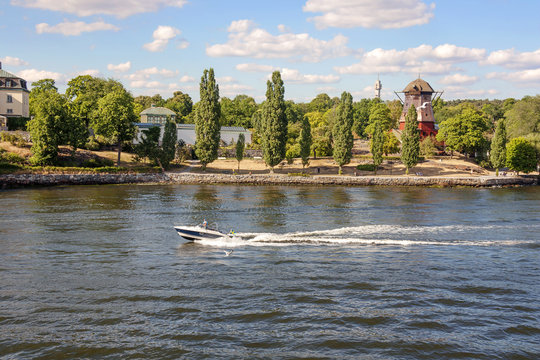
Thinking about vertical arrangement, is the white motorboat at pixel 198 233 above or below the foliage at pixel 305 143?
below

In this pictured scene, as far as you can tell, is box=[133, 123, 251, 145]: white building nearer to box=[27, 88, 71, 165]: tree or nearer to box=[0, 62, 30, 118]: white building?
box=[0, 62, 30, 118]: white building

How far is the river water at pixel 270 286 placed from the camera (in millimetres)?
19484

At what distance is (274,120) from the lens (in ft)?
291

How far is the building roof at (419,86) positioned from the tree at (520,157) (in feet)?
140

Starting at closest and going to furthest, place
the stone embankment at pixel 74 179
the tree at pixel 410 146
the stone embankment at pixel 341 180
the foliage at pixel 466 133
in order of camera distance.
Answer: the stone embankment at pixel 74 179 < the stone embankment at pixel 341 180 < the tree at pixel 410 146 < the foliage at pixel 466 133

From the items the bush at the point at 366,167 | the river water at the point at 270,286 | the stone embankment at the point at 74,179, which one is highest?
the bush at the point at 366,167

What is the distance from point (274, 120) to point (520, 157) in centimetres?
5392

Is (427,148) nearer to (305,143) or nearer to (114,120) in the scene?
(305,143)

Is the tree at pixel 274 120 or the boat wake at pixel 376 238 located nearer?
the boat wake at pixel 376 238

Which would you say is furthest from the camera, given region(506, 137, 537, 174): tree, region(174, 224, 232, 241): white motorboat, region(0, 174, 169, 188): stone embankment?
region(506, 137, 537, 174): tree

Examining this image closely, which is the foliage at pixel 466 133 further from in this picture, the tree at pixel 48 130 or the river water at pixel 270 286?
the tree at pixel 48 130

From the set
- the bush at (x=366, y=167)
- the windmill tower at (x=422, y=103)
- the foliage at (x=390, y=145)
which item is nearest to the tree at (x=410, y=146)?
the bush at (x=366, y=167)

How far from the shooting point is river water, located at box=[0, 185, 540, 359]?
19484 millimetres

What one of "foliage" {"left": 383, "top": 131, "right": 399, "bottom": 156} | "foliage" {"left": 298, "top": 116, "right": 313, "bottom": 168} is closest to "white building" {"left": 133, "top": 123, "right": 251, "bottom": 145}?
"foliage" {"left": 298, "top": 116, "right": 313, "bottom": 168}
